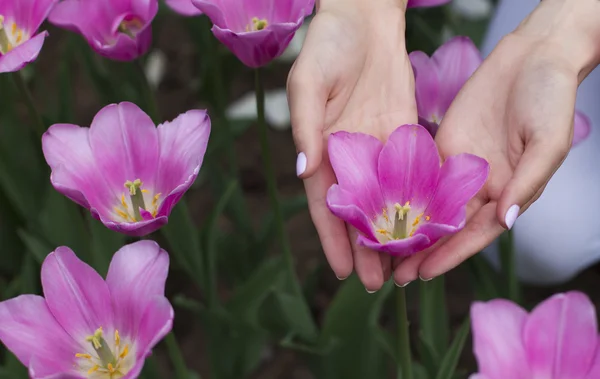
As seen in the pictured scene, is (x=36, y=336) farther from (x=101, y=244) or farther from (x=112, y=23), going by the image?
(x=112, y=23)

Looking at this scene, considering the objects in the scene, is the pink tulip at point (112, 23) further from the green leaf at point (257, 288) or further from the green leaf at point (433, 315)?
the green leaf at point (433, 315)

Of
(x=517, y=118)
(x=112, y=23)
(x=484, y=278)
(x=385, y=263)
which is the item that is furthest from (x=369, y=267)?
(x=112, y=23)

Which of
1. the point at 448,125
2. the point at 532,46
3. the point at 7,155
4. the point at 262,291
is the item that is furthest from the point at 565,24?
the point at 7,155

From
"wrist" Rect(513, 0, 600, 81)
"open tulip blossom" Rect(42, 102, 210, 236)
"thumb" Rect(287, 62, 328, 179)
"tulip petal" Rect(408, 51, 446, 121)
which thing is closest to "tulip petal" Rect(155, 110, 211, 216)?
"open tulip blossom" Rect(42, 102, 210, 236)

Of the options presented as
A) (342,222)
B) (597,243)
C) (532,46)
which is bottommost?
(597,243)

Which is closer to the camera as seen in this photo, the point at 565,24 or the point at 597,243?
the point at 565,24

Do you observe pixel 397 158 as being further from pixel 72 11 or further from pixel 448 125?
pixel 72 11
